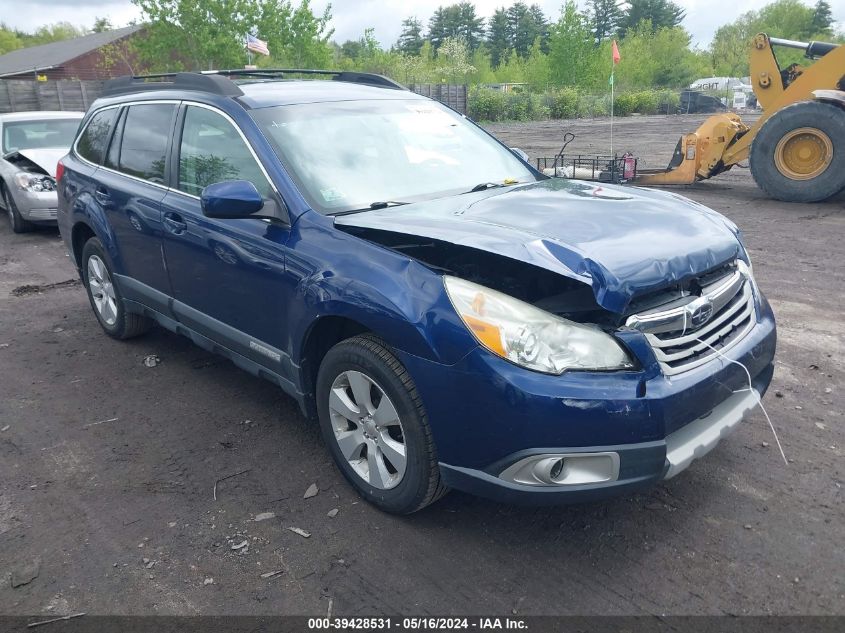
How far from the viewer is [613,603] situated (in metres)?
2.59

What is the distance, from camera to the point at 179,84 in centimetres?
442

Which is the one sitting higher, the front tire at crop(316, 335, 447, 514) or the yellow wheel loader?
the yellow wheel loader

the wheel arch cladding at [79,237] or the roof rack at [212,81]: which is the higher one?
the roof rack at [212,81]

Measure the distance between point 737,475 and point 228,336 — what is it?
109 inches

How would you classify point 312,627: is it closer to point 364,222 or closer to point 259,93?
point 364,222

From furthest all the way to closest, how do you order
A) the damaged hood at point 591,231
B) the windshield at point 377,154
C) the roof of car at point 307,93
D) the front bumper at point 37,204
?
the front bumper at point 37,204, the roof of car at point 307,93, the windshield at point 377,154, the damaged hood at point 591,231

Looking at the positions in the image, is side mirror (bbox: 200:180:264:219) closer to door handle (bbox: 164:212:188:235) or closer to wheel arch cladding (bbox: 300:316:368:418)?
wheel arch cladding (bbox: 300:316:368:418)

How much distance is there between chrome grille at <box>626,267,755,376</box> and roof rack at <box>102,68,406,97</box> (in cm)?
260

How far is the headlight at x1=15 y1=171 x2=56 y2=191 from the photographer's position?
9.57 metres

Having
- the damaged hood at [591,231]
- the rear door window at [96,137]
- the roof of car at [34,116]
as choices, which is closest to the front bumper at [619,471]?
the damaged hood at [591,231]

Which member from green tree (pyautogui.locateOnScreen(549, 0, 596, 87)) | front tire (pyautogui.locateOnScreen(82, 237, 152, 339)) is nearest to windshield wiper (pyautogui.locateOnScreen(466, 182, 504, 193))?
front tire (pyautogui.locateOnScreen(82, 237, 152, 339))

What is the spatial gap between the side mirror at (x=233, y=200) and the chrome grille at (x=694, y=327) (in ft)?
5.97

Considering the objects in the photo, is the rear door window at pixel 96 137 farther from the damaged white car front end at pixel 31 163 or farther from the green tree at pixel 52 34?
the green tree at pixel 52 34

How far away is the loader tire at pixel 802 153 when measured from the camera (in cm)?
1067
